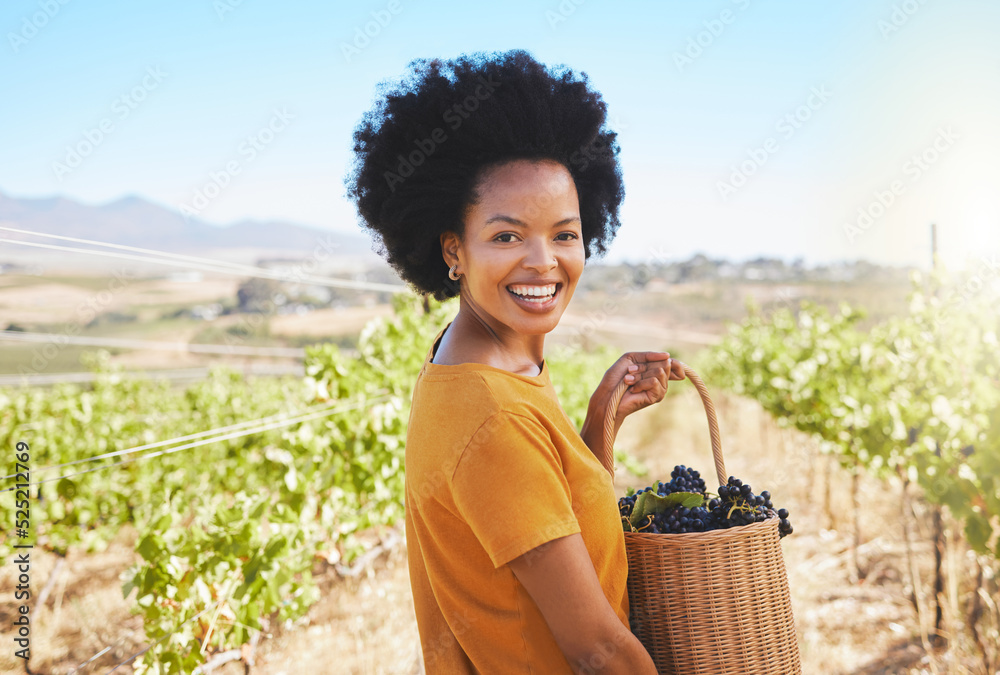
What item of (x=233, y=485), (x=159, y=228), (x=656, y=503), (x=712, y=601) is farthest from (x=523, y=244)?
(x=159, y=228)

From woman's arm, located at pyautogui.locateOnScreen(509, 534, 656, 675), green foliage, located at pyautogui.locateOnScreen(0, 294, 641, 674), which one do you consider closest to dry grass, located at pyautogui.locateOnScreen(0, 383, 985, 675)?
green foliage, located at pyautogui.locateOnScreen(0, 294, 641, 674)

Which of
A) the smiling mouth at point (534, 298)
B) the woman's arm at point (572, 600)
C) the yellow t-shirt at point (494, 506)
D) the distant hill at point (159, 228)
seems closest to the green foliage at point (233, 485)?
the yellow t-shirt at point (494, 506)

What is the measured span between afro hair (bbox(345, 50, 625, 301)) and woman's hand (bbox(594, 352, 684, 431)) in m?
0.47

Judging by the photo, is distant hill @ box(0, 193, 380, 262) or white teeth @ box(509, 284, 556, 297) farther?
distant hill @ box(0, 193, 380, 262)

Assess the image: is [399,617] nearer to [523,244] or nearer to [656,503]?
[656,503]

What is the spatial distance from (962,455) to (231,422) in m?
5.87

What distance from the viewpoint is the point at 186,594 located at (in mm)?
2645

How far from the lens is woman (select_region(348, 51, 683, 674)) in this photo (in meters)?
1.07

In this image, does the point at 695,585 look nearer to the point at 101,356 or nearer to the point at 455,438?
the point at 455,438

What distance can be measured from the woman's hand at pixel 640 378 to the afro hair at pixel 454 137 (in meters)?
0.47

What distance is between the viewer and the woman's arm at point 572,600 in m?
1.05

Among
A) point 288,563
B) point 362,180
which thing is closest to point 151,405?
point 288,563

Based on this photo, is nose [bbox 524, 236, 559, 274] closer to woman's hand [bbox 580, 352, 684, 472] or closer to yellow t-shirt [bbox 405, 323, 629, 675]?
yellow t-shirt [bbox 405, 323, 629, 675]

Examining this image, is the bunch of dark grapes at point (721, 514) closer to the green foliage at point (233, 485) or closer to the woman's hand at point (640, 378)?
the woman's hand at point (640, 378)
